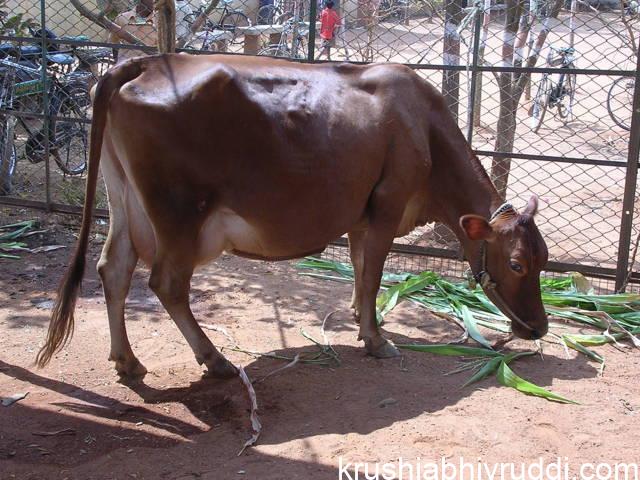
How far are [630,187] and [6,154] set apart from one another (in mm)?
5638

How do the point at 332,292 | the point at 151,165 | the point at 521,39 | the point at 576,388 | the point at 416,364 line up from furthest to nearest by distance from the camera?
the point at 521,39 < the point at 332,292 < the point at 416,364 < the point at 576,388 < the point at 151,165

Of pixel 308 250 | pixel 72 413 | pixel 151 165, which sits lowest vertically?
pixel 72 413

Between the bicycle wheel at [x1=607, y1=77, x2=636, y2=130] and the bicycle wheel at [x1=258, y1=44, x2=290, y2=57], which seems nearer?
the bicycle wheel at [x1=607, y1=77, x2=636, y2=130]

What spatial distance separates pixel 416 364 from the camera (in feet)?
15.9

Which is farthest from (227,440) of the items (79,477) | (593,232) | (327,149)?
(593,232)

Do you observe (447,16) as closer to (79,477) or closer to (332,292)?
(332,292)

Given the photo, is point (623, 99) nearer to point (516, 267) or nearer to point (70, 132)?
point (70, 132)

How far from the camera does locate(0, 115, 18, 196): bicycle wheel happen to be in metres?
8.02

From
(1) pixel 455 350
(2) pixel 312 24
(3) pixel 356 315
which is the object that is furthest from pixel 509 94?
(1) pixel 455 350

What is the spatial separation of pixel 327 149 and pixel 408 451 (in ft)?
5.60

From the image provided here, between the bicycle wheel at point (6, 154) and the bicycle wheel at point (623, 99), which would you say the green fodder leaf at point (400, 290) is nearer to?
the bicycle wheel at point (623, 99)

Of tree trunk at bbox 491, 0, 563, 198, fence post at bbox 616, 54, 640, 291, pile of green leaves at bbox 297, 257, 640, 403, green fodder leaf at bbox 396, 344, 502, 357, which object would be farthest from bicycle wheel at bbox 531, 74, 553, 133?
Answer: green fodder leaf at bbox 396, 344, 502, 357

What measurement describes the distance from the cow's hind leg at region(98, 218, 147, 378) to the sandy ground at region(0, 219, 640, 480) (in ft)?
0.41

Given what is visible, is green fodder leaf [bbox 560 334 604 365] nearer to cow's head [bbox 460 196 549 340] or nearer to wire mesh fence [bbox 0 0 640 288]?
cow's head [bbox 460 196 549 340]
